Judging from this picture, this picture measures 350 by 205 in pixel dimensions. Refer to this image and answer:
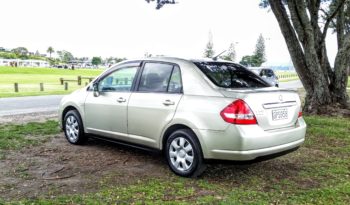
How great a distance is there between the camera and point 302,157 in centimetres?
650

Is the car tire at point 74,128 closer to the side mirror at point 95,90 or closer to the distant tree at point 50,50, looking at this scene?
the side mirror at point 95,90

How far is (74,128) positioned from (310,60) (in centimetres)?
731

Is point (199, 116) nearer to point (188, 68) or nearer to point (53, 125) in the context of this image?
point (188, 68)

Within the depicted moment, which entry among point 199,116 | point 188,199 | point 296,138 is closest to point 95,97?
point 199,116

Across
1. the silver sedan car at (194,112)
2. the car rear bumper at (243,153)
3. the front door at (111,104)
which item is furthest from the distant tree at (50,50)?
the car rear bumper at (243,153)

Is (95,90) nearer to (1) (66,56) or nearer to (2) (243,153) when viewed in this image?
(2) (243,153)

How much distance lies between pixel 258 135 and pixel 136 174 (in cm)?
180

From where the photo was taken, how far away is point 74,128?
7164mm

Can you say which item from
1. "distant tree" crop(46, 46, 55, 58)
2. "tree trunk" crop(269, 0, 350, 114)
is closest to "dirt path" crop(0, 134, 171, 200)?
"tree trunk" crop(269, 0, 350, 114)

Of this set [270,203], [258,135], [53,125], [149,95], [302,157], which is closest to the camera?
[270,203]

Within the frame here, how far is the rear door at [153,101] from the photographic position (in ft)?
17.8

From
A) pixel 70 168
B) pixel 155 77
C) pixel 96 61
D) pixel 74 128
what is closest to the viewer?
pixel 70 168

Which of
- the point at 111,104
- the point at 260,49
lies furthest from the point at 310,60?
the point at 260,49

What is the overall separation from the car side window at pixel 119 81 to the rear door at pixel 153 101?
0.86 ft
